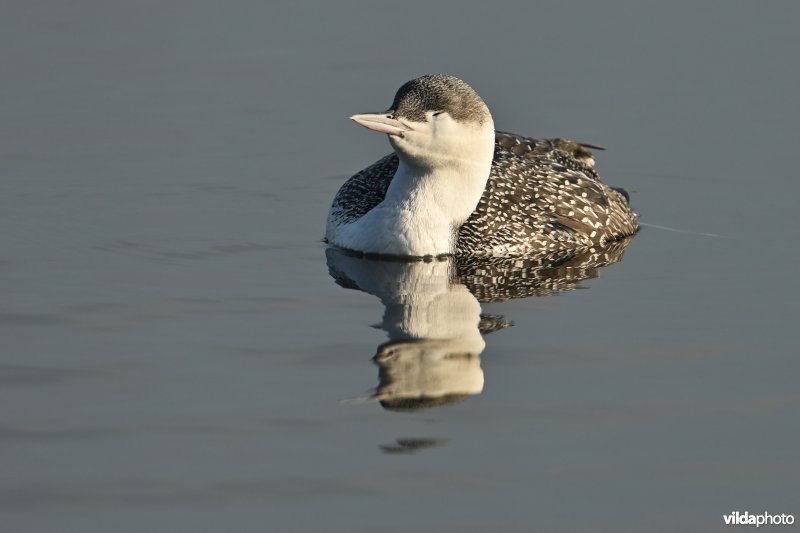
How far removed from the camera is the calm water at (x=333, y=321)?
6.46 metres

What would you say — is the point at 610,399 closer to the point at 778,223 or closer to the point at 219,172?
the point at 778,223

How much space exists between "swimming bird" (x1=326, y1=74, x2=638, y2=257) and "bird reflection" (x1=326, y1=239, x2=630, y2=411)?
0.11m

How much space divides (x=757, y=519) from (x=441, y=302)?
330 centimetres

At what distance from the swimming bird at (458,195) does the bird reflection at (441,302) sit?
11 cm

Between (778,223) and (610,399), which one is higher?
(778,223)

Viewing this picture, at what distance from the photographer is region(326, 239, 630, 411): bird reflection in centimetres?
781

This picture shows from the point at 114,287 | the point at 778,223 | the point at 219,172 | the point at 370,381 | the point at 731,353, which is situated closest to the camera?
the point at 370,381

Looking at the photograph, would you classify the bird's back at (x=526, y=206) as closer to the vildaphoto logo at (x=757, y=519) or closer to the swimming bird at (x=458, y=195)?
the swimming bird at (x=458, y=195)

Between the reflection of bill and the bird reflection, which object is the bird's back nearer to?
the bird reflection

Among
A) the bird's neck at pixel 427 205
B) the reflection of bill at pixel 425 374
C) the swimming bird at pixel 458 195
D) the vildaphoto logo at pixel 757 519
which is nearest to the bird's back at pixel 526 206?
the swimming bird at pixel 458 195

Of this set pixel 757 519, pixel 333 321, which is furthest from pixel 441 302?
pixel 757 519

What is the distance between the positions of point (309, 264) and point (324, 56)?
5682 mm

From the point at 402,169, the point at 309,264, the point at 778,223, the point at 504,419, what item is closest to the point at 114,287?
the point at 309,264

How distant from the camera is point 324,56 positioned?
15539 millimetres
